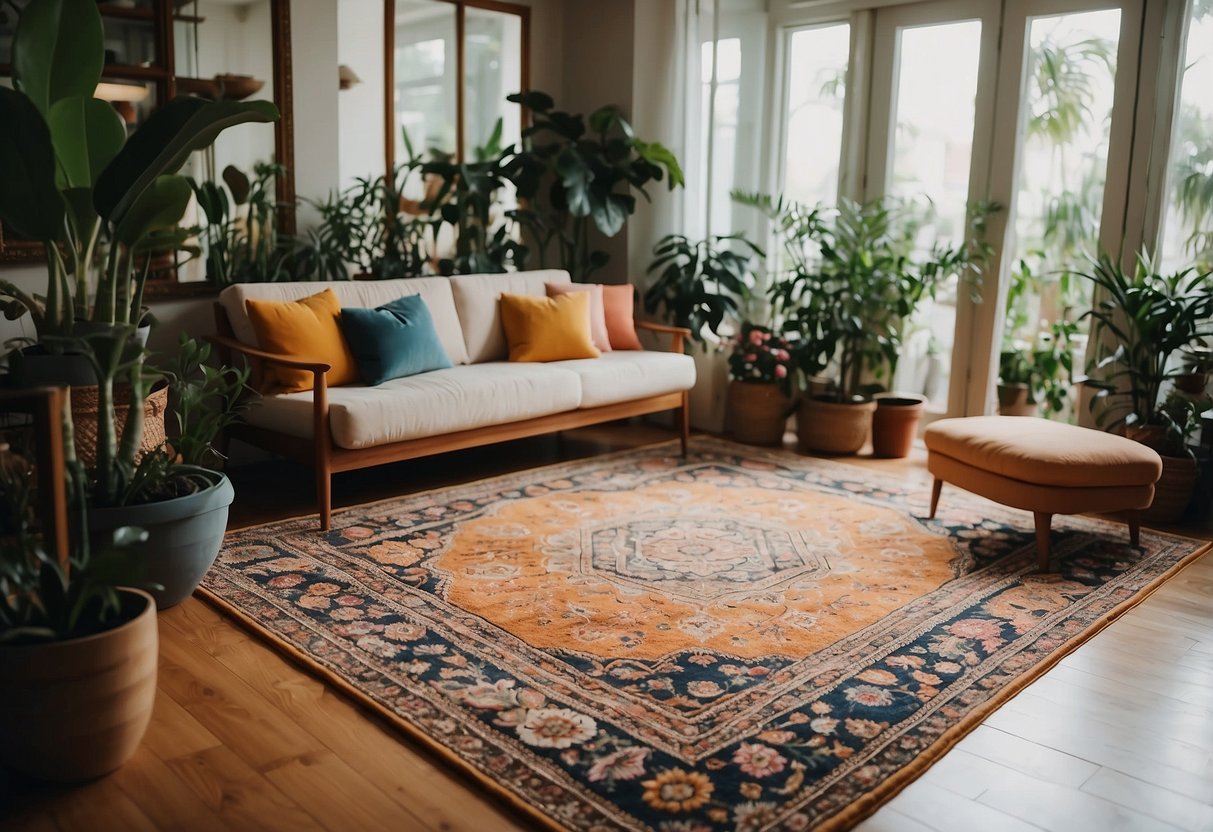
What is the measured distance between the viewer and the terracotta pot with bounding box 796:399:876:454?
5.27 metres

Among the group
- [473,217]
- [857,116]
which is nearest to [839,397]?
[857,116]

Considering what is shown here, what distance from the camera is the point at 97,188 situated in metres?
2.85

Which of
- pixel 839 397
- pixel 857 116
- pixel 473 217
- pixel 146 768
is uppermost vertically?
pixel 857 116

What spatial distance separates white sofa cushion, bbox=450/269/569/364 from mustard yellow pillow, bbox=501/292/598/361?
6cm

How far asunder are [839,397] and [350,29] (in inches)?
117

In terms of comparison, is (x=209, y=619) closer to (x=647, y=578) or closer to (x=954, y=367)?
(x=647, y=578)

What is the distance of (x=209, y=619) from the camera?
3.08m

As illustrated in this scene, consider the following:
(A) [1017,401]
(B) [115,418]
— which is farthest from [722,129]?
(B) [115,418]

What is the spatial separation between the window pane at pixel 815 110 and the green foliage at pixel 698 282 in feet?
1.58

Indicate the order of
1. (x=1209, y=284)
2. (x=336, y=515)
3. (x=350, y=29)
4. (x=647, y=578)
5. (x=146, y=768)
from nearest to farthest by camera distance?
(x=146, y=768) < (x=647, y=578) < (x=336, y=515) < (x=1209, y=284) < (x=350, y=29)

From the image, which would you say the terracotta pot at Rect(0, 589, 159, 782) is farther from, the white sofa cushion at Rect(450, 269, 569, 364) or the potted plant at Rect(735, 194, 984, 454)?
the potted plant at Rect(735, 194, 984, 454)

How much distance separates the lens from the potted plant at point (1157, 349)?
4.17 metres

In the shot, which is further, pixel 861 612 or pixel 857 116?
pixel 857 116

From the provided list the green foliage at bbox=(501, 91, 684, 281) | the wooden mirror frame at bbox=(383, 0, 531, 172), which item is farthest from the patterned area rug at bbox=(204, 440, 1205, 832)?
the wooden mirror frame at bbox=(383, 0, 531, 172)
